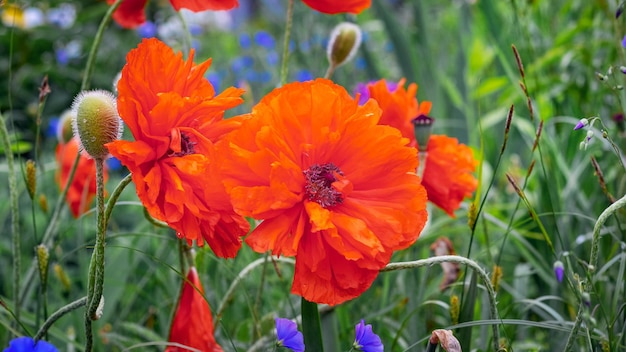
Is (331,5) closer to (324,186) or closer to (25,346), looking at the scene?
(324,186)

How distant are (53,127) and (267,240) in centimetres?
228

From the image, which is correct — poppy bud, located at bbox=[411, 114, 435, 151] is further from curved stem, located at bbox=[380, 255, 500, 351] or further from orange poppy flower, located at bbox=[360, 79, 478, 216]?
curved stem, located at bbox=[380, 255, 500, 351]

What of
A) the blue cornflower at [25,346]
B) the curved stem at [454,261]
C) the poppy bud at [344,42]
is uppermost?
the poppy bud at [344,42]

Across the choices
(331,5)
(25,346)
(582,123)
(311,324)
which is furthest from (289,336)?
(331,5)

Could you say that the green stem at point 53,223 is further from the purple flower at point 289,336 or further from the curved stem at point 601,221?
the curved stem at point 601,221

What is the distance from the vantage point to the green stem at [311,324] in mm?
950

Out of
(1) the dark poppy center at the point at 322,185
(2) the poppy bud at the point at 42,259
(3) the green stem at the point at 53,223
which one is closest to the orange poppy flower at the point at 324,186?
(1) the dark poppy center at the point at 322,185

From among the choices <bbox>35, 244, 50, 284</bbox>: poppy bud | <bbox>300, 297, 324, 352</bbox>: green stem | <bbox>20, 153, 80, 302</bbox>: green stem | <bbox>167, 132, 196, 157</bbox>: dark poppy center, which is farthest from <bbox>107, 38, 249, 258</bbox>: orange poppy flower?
<bbox>20, 153, 80, 302</bbox>: green stem

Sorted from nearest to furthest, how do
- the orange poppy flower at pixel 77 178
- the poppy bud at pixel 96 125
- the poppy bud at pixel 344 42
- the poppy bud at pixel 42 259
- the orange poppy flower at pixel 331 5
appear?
the poppy bud at pixel 96 125 < the poppy bud at pixel 42 259 < the orange poppy flower at pixel 331 5 < the poppy bud at pixel 344 42 < the orange poppy flower at pixel 77 178

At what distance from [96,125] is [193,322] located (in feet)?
0.98

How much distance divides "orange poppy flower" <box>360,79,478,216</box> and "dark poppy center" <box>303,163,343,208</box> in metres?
0.33

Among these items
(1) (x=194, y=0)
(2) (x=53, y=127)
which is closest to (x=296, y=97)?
(1) (x=194, y=0)

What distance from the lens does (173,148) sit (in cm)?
86

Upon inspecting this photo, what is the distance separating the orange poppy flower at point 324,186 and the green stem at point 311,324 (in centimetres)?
10
